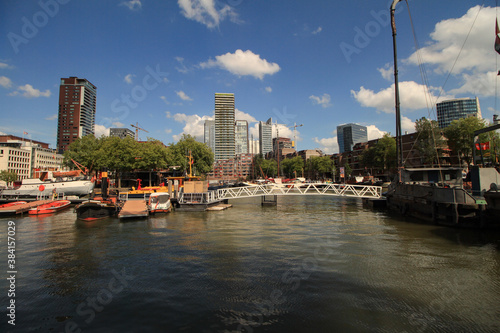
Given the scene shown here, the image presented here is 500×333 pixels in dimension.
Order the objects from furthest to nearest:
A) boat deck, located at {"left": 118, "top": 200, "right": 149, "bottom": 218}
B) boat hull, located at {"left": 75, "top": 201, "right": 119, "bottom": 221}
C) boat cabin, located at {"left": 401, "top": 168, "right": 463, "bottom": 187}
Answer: boat cabin, located at {"left": 401, "top": 168, "right": 463, "bottom": 187}
boat deck, located at {"left": 118, "top": 200, "right": 149, "bottom": 218}
boat hull, located at {"left": 75, "top": 201, "right": 119, "bottom": 221}

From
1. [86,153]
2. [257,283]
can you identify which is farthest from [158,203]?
[86,153]

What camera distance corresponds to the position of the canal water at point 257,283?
7184mm

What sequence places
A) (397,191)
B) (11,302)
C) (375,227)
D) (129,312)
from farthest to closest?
(397,191) → (375,227) → (11,302) → (129,312)

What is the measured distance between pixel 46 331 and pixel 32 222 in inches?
947

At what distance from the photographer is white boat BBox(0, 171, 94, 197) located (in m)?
45.2

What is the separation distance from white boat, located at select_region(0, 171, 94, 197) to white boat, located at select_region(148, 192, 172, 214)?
26944mm

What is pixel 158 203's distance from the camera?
30.8 metres

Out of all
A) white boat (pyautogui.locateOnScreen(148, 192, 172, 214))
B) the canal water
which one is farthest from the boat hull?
the canal water

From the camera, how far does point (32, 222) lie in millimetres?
24625

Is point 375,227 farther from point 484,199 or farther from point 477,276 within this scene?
point 477,276

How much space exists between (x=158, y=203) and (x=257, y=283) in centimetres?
2418

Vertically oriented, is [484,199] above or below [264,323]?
above

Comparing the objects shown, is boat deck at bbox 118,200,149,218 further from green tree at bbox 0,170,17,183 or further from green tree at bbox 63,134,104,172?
green tree at bbox 0,170,17,183

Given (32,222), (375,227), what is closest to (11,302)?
(32,222)
